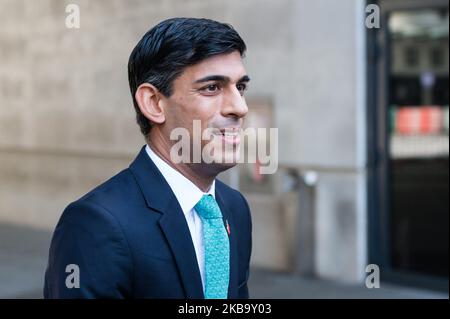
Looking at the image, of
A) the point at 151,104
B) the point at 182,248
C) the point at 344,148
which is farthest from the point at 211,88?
the point at 344,148

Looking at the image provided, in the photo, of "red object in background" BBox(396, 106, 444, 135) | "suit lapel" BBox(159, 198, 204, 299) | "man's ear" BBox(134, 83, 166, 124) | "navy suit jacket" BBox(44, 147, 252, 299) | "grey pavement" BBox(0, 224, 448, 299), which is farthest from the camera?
"red object in background" BBox(396, 106, 444, 135)

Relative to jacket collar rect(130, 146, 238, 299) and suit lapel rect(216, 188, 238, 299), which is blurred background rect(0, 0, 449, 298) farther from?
jacket collar rect(130, 146, 238, 299)

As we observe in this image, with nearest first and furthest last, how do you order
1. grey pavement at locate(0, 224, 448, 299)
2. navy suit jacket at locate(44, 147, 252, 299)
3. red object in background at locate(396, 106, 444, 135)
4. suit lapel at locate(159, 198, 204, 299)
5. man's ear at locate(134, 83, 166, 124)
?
1. navy suit jacket at locate(44, 147, 252, 299)
2. suit lapel at locate(159, 198, 204, 299)
3. man's ear at locate(134, 83, 166, 124)
4. grey pavement at locate(0, 224, 448, 299)
5. red object in background at locate(396, 106, 444, 135)

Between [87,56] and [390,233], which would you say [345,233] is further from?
[87,56]

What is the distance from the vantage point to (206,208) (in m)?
1.91

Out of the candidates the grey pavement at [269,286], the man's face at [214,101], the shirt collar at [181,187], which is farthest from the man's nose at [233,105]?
the grey pavement at [269,286]

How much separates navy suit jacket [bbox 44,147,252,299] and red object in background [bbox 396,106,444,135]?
212 inches

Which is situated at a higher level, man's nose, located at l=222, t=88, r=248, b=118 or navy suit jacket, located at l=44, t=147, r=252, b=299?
man's nose, located at l=222, t=88, r=248, b=118

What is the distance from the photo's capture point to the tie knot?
1.91 metres

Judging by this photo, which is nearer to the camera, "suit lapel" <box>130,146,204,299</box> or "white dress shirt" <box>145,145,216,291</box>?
"suit lapel" <box>130,146,204,299</box>

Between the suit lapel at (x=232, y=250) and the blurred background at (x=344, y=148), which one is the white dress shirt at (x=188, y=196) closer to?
the suit lapel at (x=232, y=250)

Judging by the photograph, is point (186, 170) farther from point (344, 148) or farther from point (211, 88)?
point (344, 148)

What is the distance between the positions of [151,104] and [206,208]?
321mm

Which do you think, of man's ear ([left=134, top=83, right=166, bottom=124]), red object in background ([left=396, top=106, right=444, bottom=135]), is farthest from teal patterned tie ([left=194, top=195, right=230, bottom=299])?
red object in background ([left=396, top=106, right=444, bottom=135])
